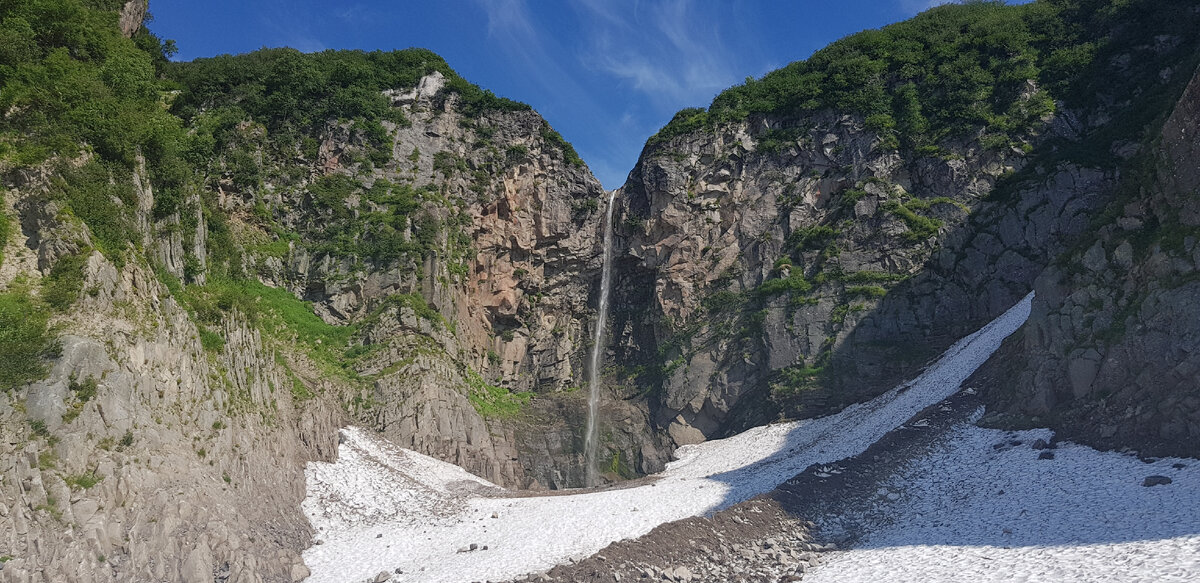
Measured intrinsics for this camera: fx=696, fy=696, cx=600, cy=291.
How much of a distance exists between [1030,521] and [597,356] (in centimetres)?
2659

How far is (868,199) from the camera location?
35.2 m

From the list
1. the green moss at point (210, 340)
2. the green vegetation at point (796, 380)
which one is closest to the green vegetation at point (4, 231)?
the green moss at point (210, 340)

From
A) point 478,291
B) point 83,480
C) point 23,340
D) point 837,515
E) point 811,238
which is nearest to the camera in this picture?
point 83,480

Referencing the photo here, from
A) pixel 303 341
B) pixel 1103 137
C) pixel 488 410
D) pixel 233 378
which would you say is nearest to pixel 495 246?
pixel 488 410

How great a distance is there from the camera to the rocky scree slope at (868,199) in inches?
1205

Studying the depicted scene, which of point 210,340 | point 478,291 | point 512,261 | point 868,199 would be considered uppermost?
point 868,199

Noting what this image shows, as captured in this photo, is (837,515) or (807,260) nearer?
(837,515)

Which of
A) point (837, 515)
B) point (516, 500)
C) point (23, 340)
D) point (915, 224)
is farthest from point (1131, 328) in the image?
point (23, 340)

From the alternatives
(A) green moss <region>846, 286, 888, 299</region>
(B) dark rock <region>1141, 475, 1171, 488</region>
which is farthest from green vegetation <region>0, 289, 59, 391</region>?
(A) green moss <region>846, 286, 888, 299</region>

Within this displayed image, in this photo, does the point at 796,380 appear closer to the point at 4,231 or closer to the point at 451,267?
the point at 451,267

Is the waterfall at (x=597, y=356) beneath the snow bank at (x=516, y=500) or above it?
above

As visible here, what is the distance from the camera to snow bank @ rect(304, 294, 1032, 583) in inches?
721

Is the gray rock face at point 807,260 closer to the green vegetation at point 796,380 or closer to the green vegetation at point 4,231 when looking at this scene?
the green vegetation at point 796,380

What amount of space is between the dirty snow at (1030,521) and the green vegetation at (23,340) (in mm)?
16615
